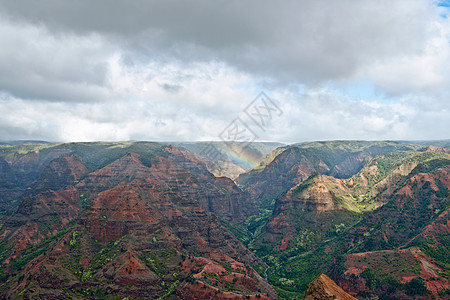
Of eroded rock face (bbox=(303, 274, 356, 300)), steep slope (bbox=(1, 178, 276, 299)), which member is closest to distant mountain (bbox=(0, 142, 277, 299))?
steep slope (bbox=(1, 178, 276, 299))

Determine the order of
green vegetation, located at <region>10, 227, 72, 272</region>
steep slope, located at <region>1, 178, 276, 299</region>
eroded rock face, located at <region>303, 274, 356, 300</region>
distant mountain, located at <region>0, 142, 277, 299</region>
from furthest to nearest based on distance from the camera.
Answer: green vegetation, located at <region>10, 227, 72, 272</region>
steep slope, located at <region>1, 178, 276, 299</region>
distant mountain, located at <region>0, 142, 277, 299</region>
eroded rock face, located at <region>303, 274, 356, 300</region>

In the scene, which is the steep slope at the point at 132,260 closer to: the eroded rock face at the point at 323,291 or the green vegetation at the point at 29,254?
the green vegetation at the point at 29,254

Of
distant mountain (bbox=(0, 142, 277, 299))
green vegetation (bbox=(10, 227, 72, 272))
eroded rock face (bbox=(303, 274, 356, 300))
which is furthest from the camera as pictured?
green vegetation (bbox=(10, 227, 72, 272))

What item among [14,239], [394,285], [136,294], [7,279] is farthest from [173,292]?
[14,239]

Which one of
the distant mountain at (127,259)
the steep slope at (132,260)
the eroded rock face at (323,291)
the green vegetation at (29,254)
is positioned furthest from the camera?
the green vegetation at (29,254)

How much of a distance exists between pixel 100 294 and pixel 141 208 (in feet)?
160

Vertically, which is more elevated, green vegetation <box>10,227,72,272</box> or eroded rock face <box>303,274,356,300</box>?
eroded rock face <box>303,274,356,300</box>

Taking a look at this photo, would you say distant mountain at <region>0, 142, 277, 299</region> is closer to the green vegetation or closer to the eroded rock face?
the green vegetation

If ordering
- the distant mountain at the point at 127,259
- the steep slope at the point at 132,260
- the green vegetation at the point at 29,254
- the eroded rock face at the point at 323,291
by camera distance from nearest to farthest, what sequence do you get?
the eroded rock face at the point at 323,291, the distant mountain at the point at 127,259, the steep slope at the point at 132,260, the green vegetation at the point at 29,254

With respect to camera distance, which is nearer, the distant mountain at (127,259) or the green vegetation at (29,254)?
the distant mountain at (127,259)

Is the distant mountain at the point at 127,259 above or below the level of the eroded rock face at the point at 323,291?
below

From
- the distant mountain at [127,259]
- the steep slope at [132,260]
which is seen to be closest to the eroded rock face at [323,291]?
the distant mountain at [127,259]

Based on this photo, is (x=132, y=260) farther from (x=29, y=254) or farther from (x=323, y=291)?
(x=323, y=291)

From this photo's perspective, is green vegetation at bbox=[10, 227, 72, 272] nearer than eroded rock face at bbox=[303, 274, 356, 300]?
No
